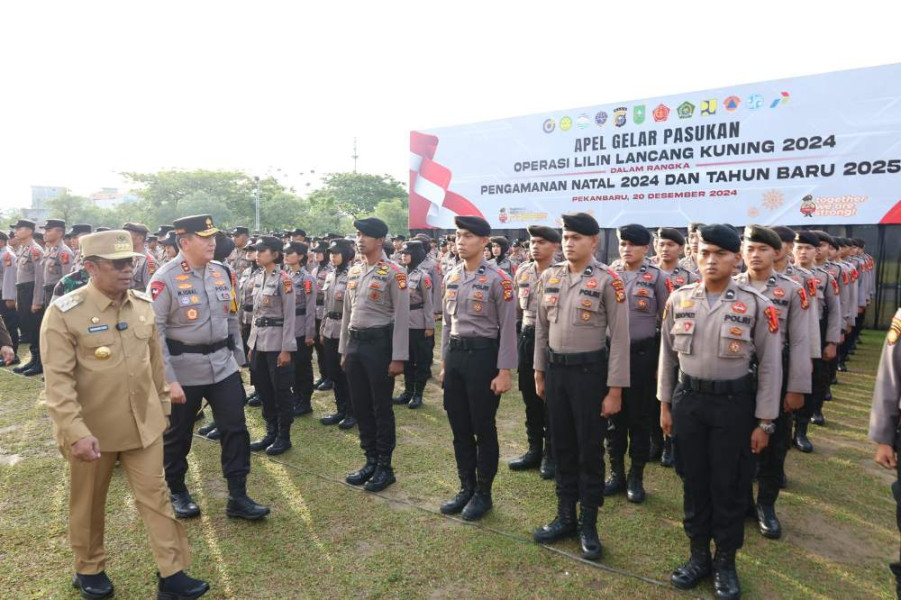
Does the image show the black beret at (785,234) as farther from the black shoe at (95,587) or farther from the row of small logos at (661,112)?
the row of small logos at (661,112)

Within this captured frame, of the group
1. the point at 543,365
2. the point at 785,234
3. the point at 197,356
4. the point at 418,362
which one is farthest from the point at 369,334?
the point at 785,234

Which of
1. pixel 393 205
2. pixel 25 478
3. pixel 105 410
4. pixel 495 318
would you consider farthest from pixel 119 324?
pixel 393 205

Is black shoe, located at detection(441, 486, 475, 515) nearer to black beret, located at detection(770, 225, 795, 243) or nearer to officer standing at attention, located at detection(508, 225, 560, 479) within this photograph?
officer standing at attention, located at detection(508, 225, 560, 479)

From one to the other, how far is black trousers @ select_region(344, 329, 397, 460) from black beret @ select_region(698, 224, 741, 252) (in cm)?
238

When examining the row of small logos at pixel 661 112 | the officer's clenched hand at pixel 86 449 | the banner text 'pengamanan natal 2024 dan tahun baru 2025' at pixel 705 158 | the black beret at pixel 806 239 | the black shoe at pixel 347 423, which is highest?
the row of small logos at pixel 661 112

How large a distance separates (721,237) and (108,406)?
3.19 meters

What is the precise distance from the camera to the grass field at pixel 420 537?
9.92 feet

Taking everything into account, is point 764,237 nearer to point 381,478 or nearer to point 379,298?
point 379,298

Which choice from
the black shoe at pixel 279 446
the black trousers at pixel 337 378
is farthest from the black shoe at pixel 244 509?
the black trousers at pixel 337 378

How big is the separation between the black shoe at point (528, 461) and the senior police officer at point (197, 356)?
2.01 metres

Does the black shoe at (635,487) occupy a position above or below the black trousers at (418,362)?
below

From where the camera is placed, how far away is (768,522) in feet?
11.9

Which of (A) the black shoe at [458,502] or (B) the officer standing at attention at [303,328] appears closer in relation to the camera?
(A) the black shoe at [458,502]

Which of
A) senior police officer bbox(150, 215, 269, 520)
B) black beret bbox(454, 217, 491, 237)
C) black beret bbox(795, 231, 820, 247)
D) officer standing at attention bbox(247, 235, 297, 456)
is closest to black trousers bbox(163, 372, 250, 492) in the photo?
senior police officer bbox(150, 215, 269, 520)
